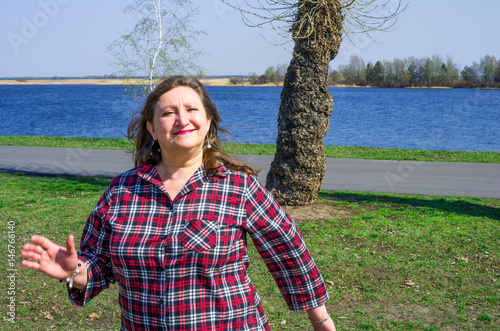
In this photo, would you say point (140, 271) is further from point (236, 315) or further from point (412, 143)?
point (412, 143)

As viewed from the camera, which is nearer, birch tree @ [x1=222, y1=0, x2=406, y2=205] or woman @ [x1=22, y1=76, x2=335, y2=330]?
woman @ [x1=22, y1=76, x2=335, y2=330]

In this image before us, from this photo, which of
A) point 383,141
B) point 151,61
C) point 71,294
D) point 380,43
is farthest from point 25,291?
point 383,141

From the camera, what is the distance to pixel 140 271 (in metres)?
2.05

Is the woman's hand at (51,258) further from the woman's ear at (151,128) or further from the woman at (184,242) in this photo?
the woman's ear at (151,128)

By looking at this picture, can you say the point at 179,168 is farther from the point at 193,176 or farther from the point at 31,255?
the point at 31,255

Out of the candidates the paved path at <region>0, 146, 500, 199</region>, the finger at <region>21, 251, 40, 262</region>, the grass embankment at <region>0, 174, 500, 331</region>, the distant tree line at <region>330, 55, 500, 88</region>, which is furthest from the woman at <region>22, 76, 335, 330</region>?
the distant tree line at <region>330, 55, 500, 88</region>

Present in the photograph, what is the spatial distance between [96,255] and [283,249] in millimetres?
794

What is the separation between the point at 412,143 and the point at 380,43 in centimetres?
2126

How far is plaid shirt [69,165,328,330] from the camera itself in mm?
2018

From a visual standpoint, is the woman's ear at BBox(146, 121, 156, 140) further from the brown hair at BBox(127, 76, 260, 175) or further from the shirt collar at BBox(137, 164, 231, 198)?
the shirt collar at BBox(137, 164, 231, 198)

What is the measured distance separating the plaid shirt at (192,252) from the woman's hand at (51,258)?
153 millimetres

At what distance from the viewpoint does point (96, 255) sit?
2.27 meters

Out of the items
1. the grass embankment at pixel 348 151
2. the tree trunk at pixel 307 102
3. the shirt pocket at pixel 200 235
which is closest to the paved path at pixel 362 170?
the grass embankment at pixel 348 151

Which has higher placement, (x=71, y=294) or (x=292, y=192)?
(x=71, y=294)
